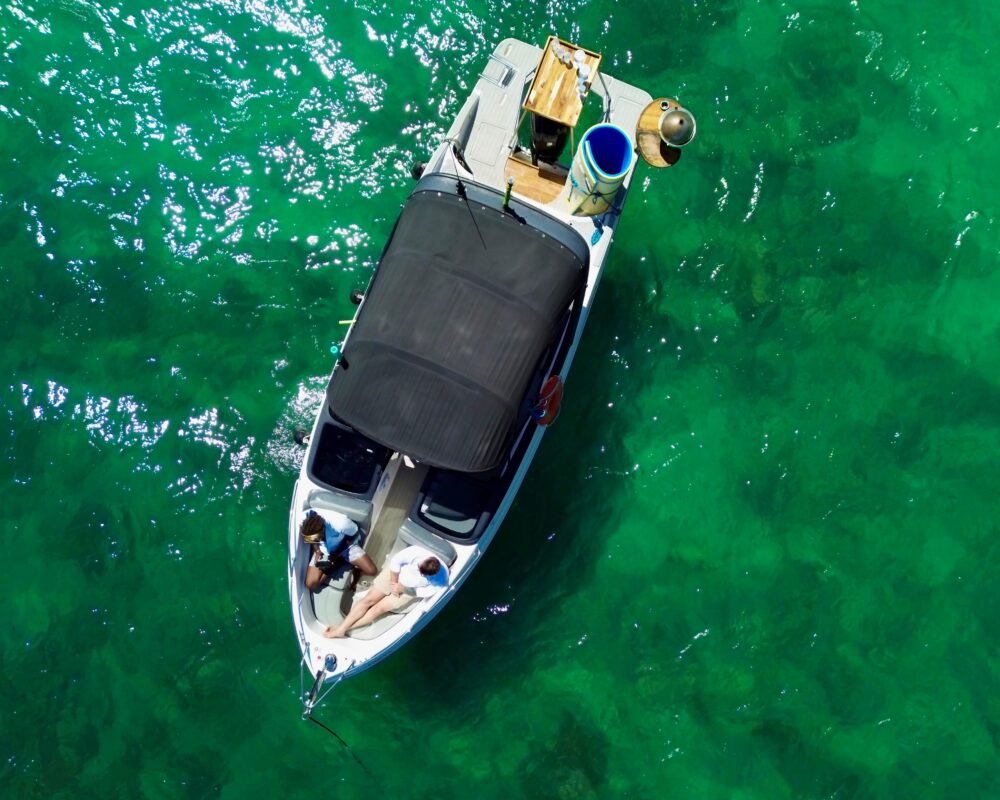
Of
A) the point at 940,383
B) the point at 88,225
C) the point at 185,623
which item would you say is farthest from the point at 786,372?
the point at 88,225

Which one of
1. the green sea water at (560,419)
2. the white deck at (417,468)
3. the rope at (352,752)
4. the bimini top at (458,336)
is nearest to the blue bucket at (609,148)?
the white deck at (417,468)

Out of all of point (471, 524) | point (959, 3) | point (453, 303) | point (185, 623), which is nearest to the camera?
point (453, 303)

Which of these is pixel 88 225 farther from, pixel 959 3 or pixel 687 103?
pixel 959 3

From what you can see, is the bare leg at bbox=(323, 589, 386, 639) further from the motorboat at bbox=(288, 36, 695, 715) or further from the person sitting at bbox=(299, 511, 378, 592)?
the person sitting at bbox=(299, 511, 378, 592)

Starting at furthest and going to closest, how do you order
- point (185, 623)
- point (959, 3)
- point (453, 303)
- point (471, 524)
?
point (959, 3) < point (185, 623) < point (471, 524) < point (453, 303)

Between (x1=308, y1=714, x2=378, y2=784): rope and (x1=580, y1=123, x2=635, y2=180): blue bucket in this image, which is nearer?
(x1=580, y1=123, x2=635, y2=180): blue bucket

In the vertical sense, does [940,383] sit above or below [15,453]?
above

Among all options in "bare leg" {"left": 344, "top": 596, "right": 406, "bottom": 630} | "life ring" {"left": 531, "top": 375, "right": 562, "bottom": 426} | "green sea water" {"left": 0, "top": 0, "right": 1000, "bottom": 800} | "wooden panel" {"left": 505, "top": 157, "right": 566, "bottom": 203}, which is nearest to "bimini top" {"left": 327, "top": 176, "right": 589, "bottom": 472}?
"life ring" {"left": 531, "top": 375, "right": 562, "bottom": 426}

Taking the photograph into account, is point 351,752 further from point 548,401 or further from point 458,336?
point 458,336
